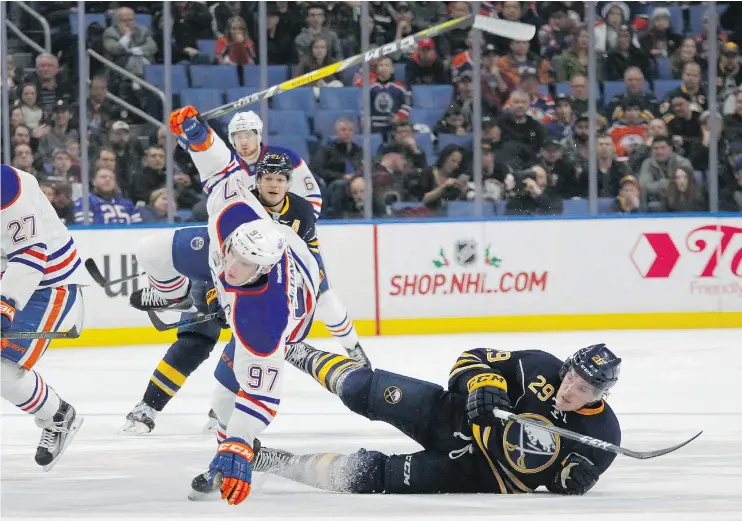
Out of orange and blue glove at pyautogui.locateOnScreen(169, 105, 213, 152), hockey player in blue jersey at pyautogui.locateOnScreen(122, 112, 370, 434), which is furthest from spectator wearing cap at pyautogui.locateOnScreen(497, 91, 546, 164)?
orange and blue glove at pyautogui.locateOnScreen(169, 105, 213, 152)

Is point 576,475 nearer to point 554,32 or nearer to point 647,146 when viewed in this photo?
point 647,146

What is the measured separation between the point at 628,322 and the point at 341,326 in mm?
3112

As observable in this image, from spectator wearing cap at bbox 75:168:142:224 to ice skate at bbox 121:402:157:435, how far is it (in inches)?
128

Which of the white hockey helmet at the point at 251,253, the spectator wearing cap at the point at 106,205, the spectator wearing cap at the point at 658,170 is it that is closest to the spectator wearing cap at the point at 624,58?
the spectator wearing cap at the point at 658,170

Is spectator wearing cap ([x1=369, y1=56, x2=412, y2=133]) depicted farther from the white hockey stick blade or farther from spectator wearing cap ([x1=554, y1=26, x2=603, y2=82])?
the white hockey stick blade

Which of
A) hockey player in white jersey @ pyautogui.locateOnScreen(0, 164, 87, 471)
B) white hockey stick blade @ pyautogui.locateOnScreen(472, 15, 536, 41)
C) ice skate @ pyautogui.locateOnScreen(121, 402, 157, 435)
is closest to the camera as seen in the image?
hockey player in white jersey @ pyautogui.locateOnScreen(0, 164, 87, 471)

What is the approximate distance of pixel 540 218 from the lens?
29.3ft

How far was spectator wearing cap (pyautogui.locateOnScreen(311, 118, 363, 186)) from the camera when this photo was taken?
28.9ft

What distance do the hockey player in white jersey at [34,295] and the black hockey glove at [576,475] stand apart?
5.85ft

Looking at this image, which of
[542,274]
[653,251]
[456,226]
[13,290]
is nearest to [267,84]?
[456,226]

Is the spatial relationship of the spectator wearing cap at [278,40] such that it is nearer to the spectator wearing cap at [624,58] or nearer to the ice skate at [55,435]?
the spectator wearing cap at [624,58]

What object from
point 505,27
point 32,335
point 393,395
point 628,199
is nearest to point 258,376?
point 393,395

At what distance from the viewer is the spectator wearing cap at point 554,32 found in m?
9.35

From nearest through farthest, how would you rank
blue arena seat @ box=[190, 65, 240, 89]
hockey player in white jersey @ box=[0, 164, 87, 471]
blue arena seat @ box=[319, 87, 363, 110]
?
hockey player in white jersey @ box=[0, 164, 87, 471] → blue arena seat @ box=[319, 87, 363, 110] → blue arena seat @ box=[190, 65, 240, 89]
